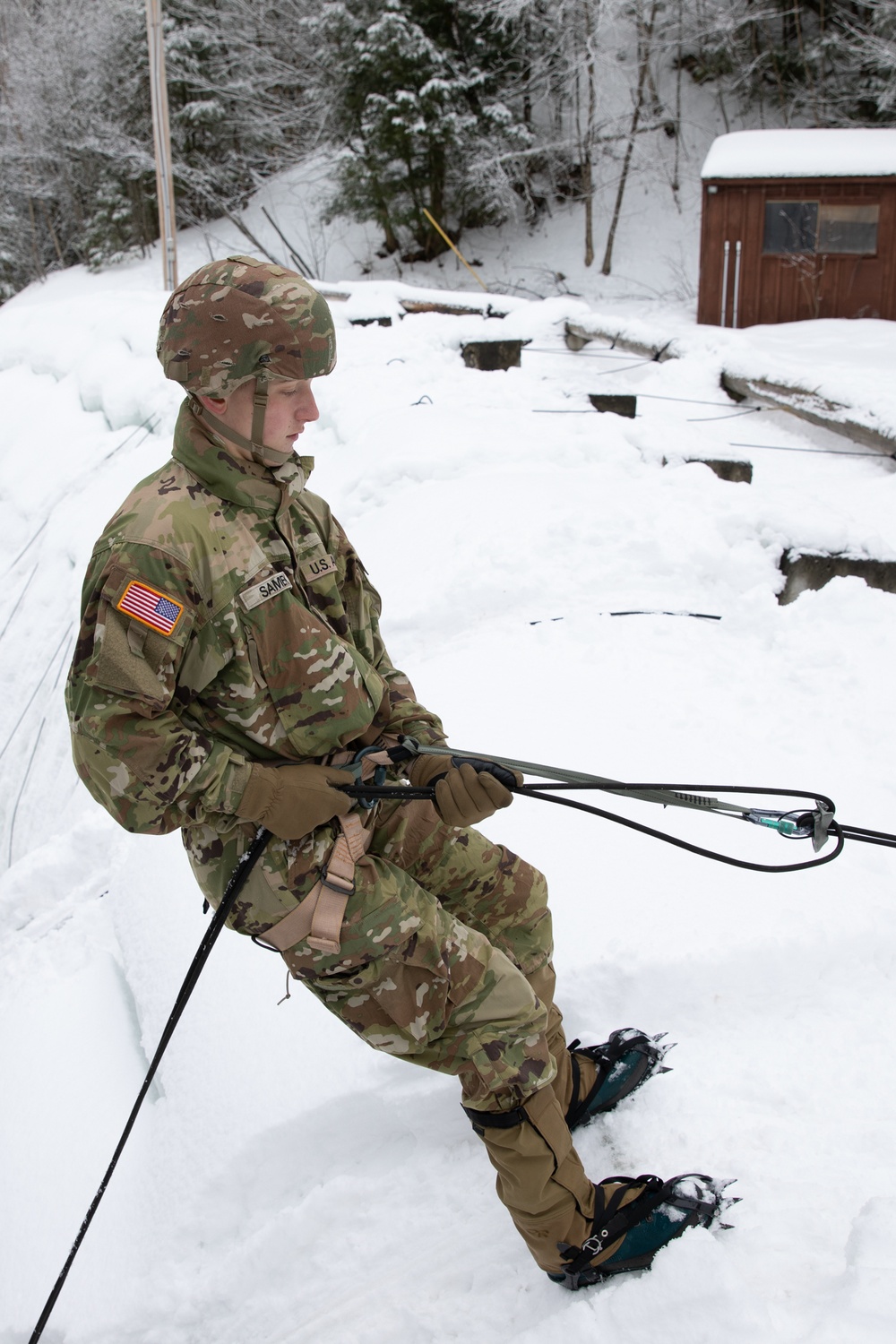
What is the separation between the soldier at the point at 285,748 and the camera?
1.62 meters

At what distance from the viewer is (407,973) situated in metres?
→ 1.78

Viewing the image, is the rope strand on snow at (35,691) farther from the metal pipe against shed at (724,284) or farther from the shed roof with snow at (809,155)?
the metal pipe against shed at (724,284)

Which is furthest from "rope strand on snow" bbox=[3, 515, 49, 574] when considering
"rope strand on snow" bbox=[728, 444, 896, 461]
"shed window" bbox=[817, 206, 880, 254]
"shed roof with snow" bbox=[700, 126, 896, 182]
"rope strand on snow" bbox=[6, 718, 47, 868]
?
"shed window" bbox=[817, 206, 880, 254]

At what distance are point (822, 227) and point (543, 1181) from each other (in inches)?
538

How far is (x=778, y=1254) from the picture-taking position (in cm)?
180

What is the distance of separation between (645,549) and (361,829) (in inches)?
113

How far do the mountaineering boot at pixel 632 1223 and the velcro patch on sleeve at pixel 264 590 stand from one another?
1.27 metres

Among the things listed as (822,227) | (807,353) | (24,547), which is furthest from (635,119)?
(24,547)

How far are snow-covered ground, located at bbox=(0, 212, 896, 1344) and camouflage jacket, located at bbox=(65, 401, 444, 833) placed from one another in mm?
1011

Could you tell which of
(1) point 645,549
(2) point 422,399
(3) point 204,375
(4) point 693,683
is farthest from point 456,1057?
(2) point 422,399

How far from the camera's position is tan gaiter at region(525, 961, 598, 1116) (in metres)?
2.11

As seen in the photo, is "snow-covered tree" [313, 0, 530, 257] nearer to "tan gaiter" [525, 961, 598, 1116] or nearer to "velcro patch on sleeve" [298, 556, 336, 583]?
"velcro patch on sleeve" [298, 556, 336, 583]

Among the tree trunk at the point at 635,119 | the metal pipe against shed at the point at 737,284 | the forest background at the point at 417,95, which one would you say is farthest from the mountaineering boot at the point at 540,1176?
the tree trunk at the point at 635,119

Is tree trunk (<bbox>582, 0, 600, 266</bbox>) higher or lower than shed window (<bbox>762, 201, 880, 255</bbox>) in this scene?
higher
